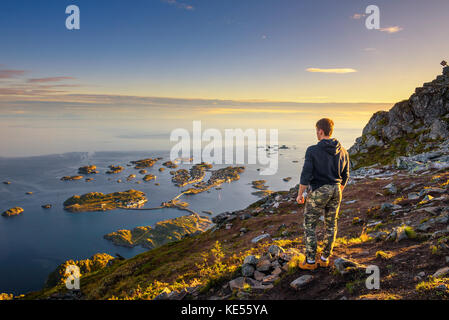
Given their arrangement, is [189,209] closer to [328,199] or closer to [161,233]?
[161,233]

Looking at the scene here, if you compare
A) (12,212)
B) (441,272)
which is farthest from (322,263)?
(12,212)

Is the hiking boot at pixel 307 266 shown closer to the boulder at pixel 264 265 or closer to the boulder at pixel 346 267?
the boulder at pixel 346 267

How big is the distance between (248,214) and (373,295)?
2215 centimetres

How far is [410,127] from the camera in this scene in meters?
54.7

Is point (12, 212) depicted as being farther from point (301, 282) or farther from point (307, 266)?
point (301, 282)

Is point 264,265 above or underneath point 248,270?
above

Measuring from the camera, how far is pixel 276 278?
6953 millimetres

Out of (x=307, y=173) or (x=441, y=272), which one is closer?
(x=441, y=272)

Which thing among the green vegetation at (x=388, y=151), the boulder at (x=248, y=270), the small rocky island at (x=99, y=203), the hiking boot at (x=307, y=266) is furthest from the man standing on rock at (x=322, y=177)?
the small rocky island at (x=99, y=203)

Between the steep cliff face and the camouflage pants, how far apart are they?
161 feet

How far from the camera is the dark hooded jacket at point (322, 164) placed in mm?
6207

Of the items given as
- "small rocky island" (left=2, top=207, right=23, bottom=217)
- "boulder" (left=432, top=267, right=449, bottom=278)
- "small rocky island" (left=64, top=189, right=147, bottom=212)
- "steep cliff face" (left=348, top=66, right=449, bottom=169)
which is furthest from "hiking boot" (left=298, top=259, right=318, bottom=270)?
"small rocky island" (left=2, top=207, right=23, bottom=217)

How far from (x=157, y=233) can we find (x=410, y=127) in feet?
444
